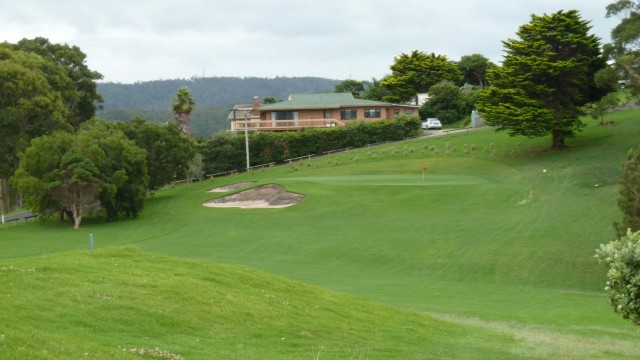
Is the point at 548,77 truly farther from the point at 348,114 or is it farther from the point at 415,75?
the point at 415,75

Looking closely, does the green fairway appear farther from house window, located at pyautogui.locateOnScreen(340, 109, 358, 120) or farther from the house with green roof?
A: house window, located at pyautogui.locateOnScreen(340, 109, 358, 120)

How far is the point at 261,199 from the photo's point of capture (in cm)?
5575

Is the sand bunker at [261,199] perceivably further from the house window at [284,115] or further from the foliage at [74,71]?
the house window at [284,115]

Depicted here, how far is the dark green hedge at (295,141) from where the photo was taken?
7819 cm

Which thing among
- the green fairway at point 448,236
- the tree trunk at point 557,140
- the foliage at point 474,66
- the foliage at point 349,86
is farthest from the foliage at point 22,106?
the foliage at point 349,86

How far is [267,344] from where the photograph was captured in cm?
1362

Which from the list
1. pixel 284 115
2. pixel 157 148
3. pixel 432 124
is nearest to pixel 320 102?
pixel 284 115

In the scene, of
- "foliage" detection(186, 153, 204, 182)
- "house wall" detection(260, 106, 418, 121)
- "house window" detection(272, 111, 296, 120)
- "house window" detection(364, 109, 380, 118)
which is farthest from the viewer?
"house window" detection(364, 109, 380, 118)

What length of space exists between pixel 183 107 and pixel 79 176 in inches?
1730

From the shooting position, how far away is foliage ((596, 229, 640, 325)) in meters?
12.7

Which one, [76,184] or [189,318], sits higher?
[76,184]

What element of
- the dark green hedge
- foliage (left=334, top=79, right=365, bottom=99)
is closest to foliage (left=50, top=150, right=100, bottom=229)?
the dark green hedge

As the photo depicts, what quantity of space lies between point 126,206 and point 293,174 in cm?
1882

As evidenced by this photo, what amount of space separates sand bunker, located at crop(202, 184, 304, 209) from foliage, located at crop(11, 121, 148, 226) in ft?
20.2
